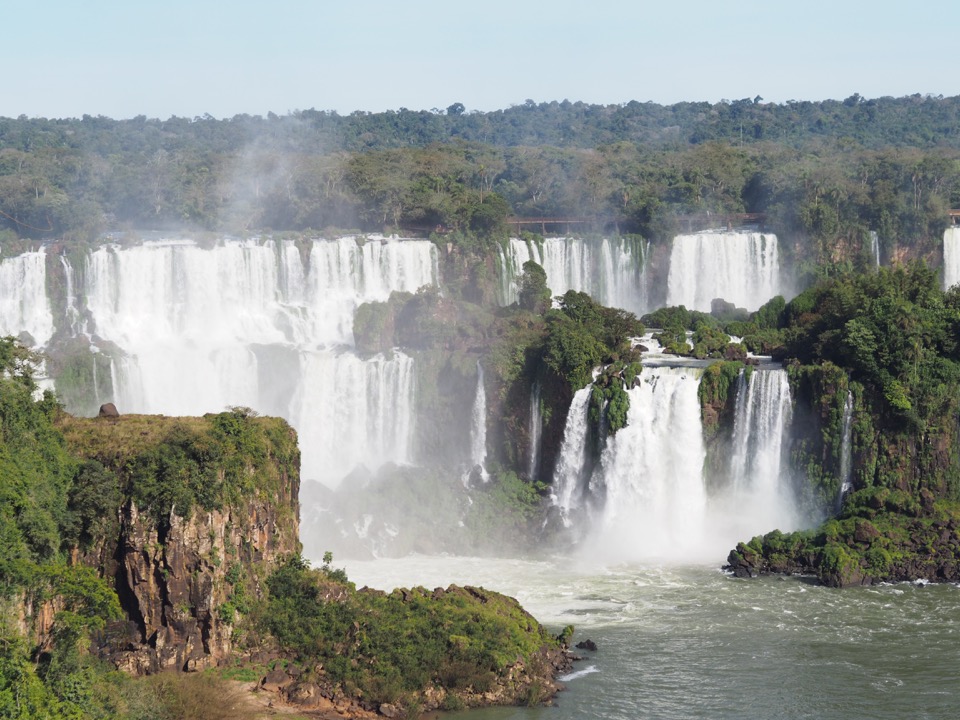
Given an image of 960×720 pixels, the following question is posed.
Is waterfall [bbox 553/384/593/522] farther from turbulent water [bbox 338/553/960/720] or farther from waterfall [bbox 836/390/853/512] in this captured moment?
waterfall [bbox 836/390/853/512]

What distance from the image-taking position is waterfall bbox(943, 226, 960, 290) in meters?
56.3

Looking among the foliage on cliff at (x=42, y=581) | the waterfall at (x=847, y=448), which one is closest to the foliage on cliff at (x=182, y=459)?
the foliage on cliff at (x=42, y=581)

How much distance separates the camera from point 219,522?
28.4m

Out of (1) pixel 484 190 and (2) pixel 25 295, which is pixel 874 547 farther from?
(1) pixel 484 190

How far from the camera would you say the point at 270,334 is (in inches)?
2034

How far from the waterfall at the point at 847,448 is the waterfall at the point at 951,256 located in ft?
59.1

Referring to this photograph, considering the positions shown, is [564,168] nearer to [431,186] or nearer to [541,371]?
[431,186]

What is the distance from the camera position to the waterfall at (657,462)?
41.8 metres

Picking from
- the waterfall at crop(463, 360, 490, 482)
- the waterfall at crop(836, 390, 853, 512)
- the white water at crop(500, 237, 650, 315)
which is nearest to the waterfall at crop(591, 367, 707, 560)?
the waterfall at crop(836, 390, 853, 512)

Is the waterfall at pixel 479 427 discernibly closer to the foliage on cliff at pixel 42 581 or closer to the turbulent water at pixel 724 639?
the turbulent water at pixel 724 639

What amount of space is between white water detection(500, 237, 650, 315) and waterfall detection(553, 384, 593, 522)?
13557mm

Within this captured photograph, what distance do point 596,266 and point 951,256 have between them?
12018 mm

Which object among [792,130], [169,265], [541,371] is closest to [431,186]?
[169,265]

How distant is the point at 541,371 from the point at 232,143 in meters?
49.3
